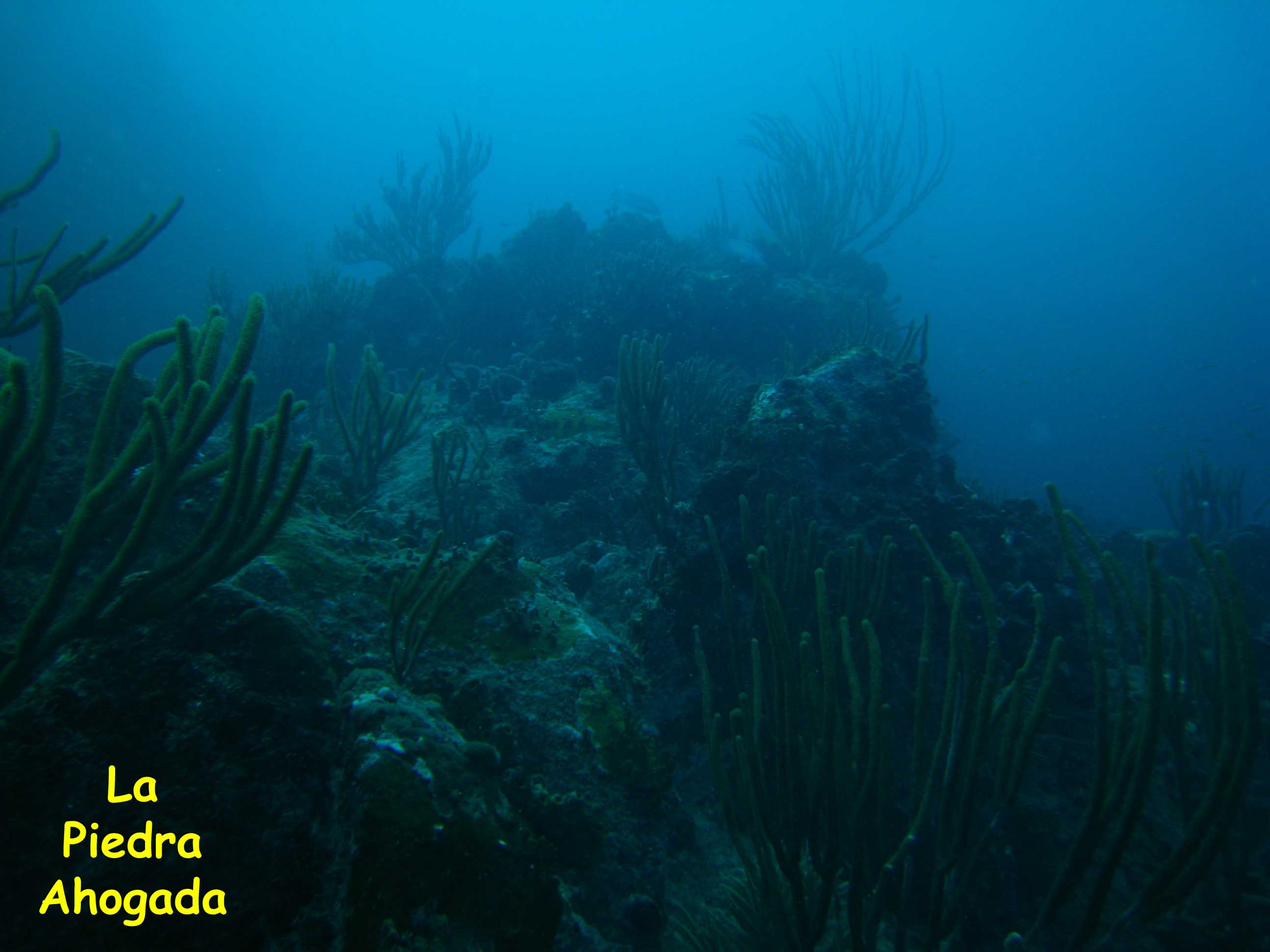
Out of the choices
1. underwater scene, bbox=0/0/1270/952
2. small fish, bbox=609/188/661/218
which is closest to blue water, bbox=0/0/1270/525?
small fish, bbox=609/188/661/218

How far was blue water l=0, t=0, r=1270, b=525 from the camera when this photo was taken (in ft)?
79.4

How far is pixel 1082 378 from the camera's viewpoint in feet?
129

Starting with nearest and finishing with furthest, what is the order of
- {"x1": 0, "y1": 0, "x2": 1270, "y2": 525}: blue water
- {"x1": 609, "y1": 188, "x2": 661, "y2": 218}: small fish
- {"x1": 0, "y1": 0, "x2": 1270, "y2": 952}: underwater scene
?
{"x1": 0, "y1": 0, "x2": 1270, "y2": 952}: underwater scene < {"x1": 609, "y1": 188, "x2": 661, "y2": 218}: small fish < {"x1": 0, "y1": 0, "x2": 1270, "y2": 525}: blue water

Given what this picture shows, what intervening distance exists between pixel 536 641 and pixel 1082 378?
4955 centimetres

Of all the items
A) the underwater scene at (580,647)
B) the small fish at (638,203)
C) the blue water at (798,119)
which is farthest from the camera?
the blue water at (798,119)

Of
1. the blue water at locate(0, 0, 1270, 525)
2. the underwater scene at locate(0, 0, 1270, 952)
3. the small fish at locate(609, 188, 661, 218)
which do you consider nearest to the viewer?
the underwater scene at locate(0, 0, 1270, 952)

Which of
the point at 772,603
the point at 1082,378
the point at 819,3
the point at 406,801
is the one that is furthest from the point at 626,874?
the point at 819,3

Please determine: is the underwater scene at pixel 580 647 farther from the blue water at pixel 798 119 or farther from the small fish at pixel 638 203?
the blue water at pixel 798 119

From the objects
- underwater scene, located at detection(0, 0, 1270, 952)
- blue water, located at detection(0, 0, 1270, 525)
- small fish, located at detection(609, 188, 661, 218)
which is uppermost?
blue water, located at detection(0, 0, 1270, 525)

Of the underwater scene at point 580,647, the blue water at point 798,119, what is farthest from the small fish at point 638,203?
the underwater scene at point 580,647

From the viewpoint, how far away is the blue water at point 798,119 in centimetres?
2420

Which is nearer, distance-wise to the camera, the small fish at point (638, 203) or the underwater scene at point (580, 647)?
the underwater scene at point (580, 647)

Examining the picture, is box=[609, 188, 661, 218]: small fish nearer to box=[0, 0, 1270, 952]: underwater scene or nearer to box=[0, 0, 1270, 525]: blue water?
box=[0, 0, 1270, 525]: blue water

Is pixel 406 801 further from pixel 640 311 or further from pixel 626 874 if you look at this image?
pixel 640 311
